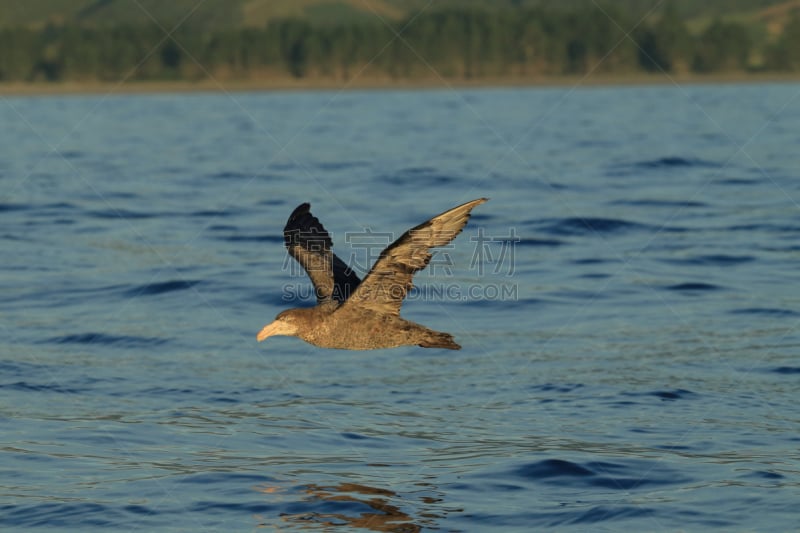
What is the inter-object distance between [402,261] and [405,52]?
111665mm

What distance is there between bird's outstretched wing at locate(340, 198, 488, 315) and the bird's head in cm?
56

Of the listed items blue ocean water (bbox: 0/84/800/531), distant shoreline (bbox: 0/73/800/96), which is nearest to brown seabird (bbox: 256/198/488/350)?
blue ocean water (bbox: 0/84/800/531)

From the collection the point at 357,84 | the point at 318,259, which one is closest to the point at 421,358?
the point at 318,259

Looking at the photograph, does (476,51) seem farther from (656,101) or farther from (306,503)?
(306,503)

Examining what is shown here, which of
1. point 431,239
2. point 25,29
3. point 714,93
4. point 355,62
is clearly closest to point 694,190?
point 431,239

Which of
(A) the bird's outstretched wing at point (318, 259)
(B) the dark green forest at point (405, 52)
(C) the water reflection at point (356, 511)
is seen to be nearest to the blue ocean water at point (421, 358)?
(C) the water reflection at point (356, 511)

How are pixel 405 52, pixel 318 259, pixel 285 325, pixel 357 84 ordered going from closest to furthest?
pixel 285 325, pixel 318 259, pixel 357 84, pixel 405 52

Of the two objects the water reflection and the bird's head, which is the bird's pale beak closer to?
the bird's head

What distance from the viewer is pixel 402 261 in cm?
1130

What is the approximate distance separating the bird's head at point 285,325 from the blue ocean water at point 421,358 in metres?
1.51

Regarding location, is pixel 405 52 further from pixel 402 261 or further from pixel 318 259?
pixel 402 261

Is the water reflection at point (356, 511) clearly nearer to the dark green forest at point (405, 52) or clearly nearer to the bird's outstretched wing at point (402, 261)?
the bird's outstretched wing at point (402, 261)

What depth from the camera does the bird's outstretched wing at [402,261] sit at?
35.9 feet

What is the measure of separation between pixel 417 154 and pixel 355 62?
81079mm
